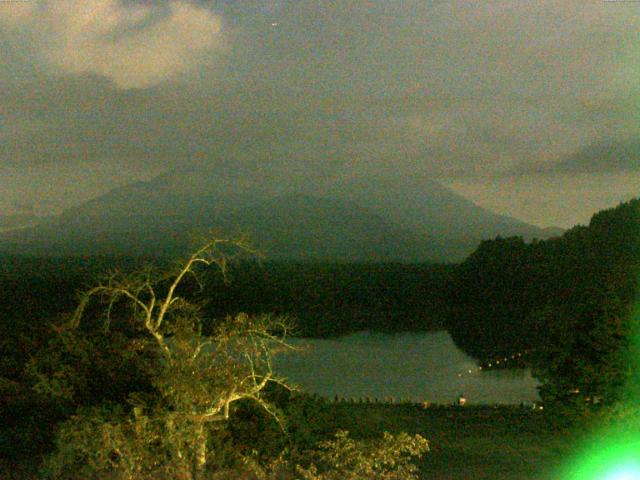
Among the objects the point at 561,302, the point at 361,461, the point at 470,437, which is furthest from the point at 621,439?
the point at 561,302

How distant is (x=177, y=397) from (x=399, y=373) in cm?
2179

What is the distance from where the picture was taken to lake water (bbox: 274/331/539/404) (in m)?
23.0

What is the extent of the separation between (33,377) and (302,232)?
145 m

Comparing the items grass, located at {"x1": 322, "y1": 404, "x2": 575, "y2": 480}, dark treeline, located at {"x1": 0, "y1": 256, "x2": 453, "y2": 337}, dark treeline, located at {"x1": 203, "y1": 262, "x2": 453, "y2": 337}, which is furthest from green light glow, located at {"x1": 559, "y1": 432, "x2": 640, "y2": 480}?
dark treeline, located at {"x1": 203, "y1": 262, "x2": 453, "y2": 337}

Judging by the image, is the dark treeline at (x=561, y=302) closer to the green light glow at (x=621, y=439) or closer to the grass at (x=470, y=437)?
the green light glow at (x=621, y=439)

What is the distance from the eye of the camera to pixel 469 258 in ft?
182

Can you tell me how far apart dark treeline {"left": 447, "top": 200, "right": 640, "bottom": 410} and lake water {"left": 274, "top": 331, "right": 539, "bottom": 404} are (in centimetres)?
249

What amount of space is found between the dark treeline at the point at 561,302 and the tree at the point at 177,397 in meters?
3.47

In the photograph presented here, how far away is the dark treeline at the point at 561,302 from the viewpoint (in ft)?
28.0

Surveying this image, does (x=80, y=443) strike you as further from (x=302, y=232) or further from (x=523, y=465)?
(x=302, y=232)

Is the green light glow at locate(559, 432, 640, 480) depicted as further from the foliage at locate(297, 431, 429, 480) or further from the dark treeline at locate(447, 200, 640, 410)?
the foliage at locate(297, 431, 429, 480)

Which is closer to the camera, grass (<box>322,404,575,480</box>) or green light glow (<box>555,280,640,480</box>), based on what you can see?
green light glow (<box>555,280,640,480</box>)

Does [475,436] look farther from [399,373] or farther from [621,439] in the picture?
[399,373]

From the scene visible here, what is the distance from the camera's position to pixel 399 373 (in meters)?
28.2
